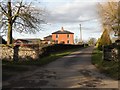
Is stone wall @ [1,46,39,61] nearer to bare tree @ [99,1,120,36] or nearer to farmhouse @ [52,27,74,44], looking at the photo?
bare tree @ [99,1,120,36]

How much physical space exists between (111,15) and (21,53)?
24277mm

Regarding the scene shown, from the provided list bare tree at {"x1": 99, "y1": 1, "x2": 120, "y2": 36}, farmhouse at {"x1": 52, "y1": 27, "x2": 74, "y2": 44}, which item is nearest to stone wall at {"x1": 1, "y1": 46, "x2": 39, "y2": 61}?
bare tree at {"x1": 99, "y1": 1, "x2": 120, "y2": 36}

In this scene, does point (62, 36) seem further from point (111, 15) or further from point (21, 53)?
point (21, 53)

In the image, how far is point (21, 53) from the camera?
35.1 meters

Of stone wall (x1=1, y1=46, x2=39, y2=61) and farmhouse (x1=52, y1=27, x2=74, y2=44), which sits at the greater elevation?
farmhouse (x1=52, y1=27, x2=74, y2=44)

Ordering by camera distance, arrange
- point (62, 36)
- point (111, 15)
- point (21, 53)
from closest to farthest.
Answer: point (21, 53) < point (111, 15) < point (62, 36)

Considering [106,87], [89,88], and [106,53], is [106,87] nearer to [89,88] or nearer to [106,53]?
[89,88]

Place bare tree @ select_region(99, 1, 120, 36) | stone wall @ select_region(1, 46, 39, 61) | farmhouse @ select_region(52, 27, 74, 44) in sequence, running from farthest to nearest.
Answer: farmhouse @ select_region(52, 27, 74, 44)
bare tree @ select_region(99, 1, 120, 36)
stone wall @ select_region(1, 46, 39, 61)

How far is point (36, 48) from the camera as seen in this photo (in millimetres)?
35531

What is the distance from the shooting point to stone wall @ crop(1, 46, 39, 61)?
34.6 m

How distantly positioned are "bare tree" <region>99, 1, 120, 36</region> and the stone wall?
2076 cm

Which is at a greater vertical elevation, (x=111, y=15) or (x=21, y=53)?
(x=111, y=15)

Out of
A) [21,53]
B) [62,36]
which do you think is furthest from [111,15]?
[62,36]

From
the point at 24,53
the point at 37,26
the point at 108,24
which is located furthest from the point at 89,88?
the point at 108,24
